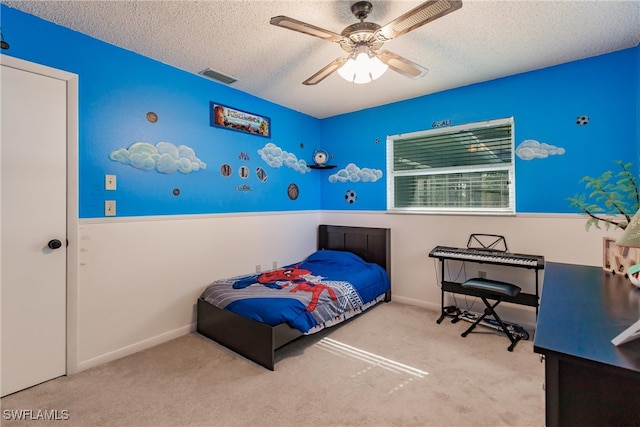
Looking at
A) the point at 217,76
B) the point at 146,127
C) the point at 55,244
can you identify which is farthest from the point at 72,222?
Answer: the point at 217,76

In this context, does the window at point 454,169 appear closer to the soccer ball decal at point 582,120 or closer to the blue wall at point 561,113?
the blue wall at point 561,113

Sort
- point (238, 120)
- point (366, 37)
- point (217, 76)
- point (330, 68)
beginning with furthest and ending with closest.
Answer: point (238, 120), point (217, 76), point (330, 68), point (366, 37)

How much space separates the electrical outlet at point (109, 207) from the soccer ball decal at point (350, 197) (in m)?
2.81

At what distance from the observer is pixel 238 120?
11.3 ft

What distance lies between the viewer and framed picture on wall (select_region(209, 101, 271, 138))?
3222mm

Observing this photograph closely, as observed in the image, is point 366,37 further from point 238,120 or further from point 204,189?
point 204,189

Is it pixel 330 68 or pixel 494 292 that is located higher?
pixel 330 68

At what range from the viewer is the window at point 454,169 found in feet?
10.5

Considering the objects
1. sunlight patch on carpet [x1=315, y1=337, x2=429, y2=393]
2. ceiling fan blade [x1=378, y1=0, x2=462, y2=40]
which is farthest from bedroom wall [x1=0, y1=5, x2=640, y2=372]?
ceiling fan blade [x1=378, y1=0, x2=462, y2=40]

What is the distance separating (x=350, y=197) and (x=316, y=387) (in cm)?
270

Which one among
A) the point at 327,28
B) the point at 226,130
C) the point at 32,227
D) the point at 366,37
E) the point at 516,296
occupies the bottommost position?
the point at 516,296

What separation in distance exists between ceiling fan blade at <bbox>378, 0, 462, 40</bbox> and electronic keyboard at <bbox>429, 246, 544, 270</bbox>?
214cm

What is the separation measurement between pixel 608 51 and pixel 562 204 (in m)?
1.35

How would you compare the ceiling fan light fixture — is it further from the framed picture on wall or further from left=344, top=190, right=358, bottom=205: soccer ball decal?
left=344, top=190, right=358, bottom=205: soccer ball decal
